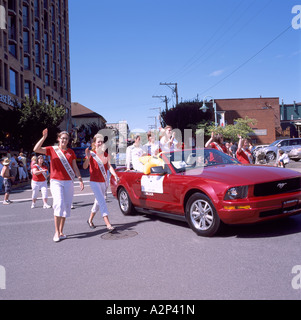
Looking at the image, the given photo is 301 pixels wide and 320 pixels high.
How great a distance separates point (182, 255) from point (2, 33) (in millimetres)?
32265

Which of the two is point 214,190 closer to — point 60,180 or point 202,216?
point 202,216

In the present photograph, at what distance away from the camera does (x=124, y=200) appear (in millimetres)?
8281

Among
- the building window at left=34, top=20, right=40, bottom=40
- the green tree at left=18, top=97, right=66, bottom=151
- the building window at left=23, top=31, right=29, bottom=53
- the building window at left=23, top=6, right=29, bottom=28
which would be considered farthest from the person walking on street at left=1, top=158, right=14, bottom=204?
the building window at left=34, top=20, right=40, bottom=40

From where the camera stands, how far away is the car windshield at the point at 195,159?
678 cm

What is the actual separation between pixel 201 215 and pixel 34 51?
41.5m

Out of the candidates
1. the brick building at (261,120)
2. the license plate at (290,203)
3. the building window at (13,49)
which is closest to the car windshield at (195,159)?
the license plate at (290,203)

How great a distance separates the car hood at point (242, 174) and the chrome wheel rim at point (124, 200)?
88.9 inches

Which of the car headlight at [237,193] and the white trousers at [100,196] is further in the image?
the white trousers at [100,196]

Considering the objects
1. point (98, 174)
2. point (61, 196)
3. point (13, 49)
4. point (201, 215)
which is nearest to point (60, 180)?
point (61, 196)

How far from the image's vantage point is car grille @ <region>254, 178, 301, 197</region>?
5.39m

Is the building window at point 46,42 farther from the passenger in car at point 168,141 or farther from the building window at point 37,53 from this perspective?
the passenger in car at point 168,141

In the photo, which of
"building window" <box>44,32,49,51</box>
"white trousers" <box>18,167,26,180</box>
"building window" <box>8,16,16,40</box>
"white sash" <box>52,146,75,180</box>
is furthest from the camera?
"building window" <box>44,32,49,51</box>

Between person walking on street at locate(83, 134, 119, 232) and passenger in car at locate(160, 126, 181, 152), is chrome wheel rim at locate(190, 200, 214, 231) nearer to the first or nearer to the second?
person walking on street at locate(83, 134, 119, 232)

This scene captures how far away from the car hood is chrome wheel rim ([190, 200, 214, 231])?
47cm
